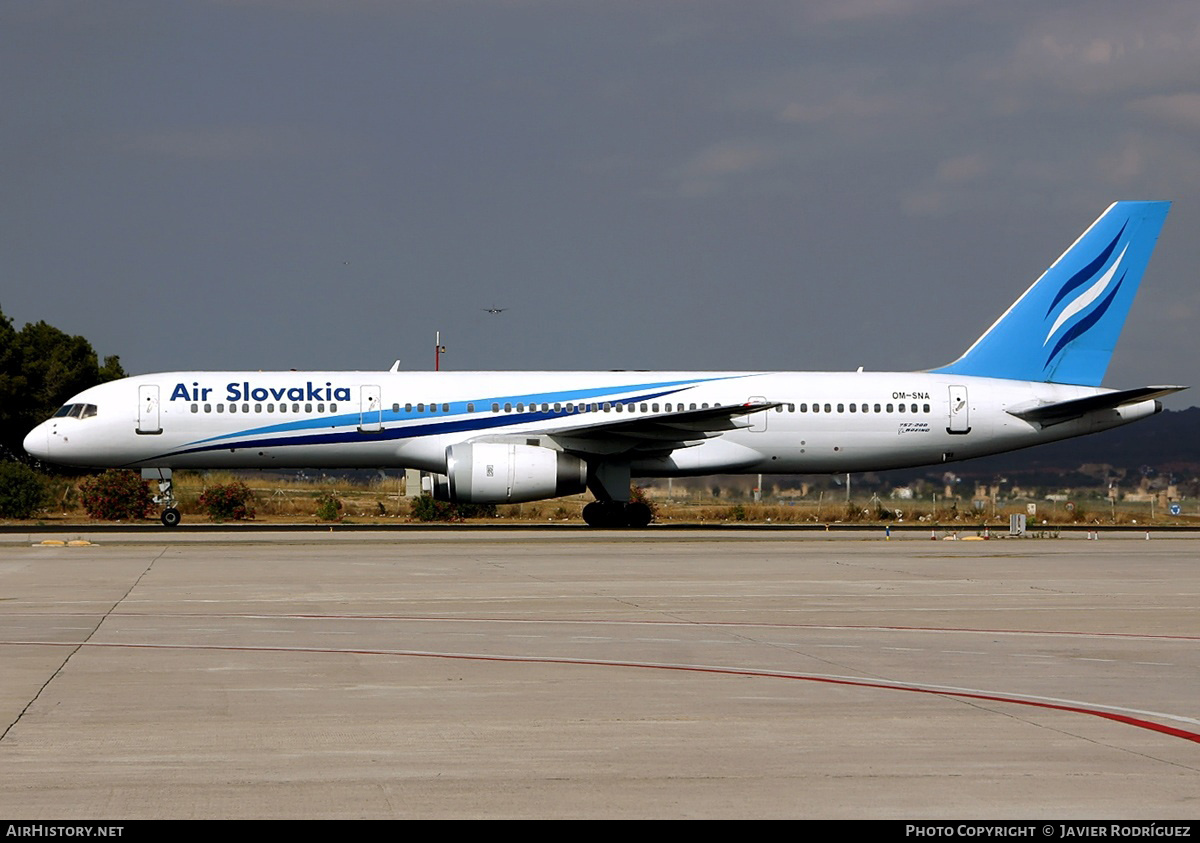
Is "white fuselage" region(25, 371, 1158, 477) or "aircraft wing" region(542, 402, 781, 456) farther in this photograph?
"white fuselage" region(25, 371, 1158, 477)

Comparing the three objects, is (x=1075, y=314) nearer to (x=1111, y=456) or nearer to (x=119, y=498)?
(x=119, y=498)

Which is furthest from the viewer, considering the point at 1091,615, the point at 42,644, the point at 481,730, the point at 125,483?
the point at 125,483

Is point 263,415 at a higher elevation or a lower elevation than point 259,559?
higher

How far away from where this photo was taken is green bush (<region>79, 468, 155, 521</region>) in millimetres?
42344

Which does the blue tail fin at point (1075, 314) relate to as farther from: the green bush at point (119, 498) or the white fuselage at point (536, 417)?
the green bush at point (119, 498)

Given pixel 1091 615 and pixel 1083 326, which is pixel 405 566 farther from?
pixel 1083 326

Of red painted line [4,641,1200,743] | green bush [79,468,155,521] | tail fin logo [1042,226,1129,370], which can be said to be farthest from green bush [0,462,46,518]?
red painted line [4,641,1200,743]

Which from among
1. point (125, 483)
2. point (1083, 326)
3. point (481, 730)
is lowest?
point (481, 730)

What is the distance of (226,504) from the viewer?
4172cm

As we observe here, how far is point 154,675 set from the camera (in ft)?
37.8

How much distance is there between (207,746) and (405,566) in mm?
14290

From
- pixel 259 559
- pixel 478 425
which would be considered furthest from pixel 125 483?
pixel 259 559

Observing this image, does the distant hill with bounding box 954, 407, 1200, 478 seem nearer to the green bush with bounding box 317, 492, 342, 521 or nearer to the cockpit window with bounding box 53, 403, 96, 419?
the green bush with bounding box 317, 492, 342, 521

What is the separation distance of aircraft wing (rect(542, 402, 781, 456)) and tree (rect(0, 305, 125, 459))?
85.7 ft
